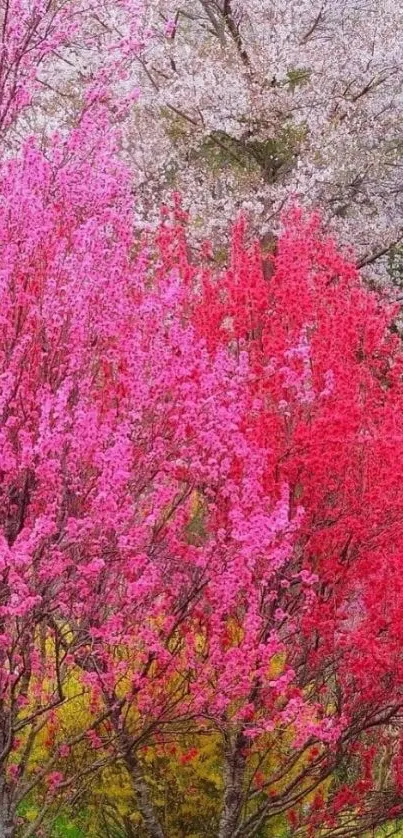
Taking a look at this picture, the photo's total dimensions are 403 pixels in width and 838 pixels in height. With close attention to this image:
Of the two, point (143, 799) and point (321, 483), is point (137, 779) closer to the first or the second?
point (143, 799)

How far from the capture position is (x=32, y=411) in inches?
209

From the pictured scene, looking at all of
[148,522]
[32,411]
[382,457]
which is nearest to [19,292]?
[32,411]

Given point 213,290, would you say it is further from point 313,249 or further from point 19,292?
point 19,292

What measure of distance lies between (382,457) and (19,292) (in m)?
2.55

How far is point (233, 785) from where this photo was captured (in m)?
7.23

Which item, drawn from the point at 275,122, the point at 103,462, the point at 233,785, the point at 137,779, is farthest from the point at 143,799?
the point at 275,122

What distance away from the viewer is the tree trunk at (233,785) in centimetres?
717

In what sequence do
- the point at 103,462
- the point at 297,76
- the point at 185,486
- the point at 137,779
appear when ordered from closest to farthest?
the point at 103,462
the point at 185,486
the point at 137,779
the point at 297,76

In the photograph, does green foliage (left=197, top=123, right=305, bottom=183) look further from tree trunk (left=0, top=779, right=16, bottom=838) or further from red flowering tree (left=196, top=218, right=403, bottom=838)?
tree trunk (left=0, top=779, right=16, bottom=838)

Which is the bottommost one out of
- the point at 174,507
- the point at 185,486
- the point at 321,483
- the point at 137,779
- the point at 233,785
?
the point at 233,785

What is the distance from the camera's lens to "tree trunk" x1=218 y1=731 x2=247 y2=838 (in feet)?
23.5

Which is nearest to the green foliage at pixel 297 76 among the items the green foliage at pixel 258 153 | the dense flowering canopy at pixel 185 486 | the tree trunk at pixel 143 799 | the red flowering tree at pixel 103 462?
the green foliage at pixel 258 153

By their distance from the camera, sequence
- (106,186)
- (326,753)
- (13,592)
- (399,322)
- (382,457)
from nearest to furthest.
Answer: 1. (13,592)
2. (106,186)
3. (382,457)
4. (326,753)
5. (399,322)

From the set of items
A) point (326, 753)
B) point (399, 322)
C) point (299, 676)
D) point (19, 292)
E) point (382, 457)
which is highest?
point (399, 322)
